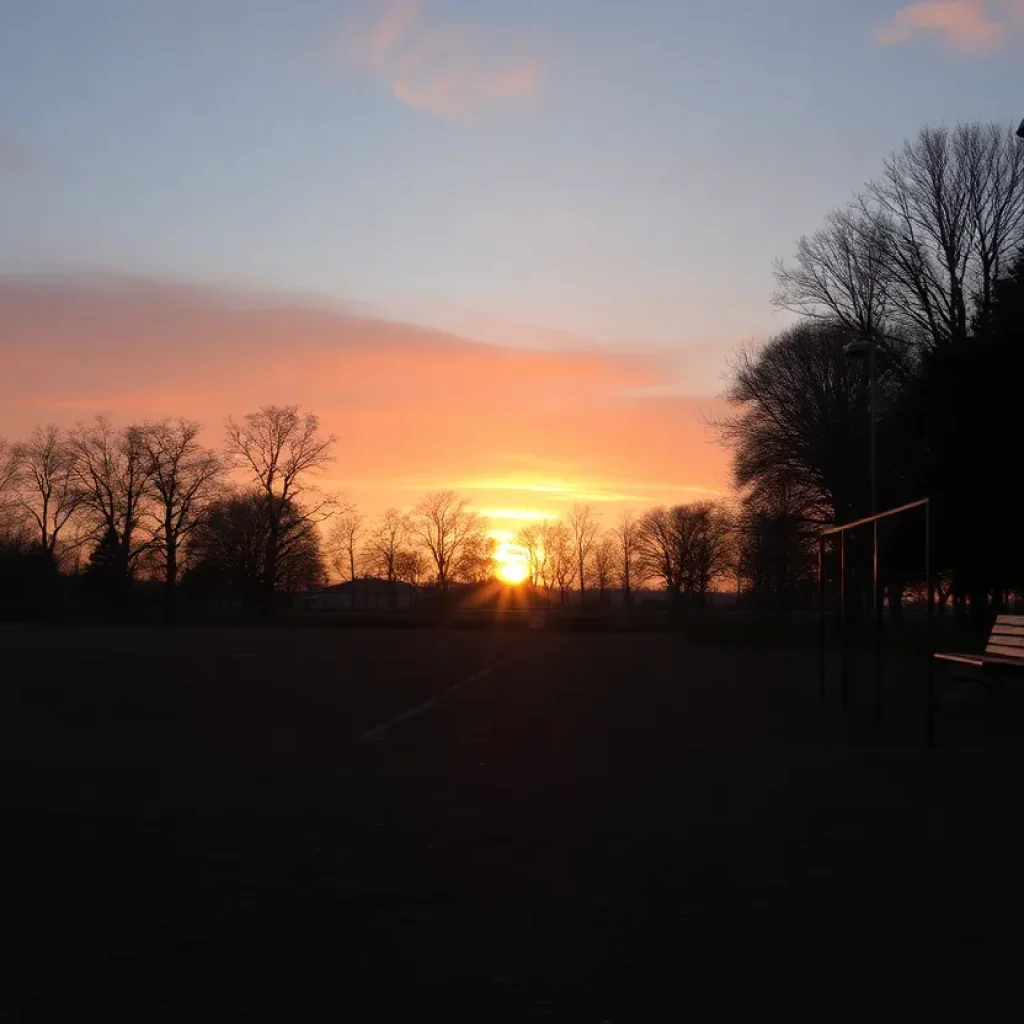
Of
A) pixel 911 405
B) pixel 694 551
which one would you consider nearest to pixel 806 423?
pixel 911 405

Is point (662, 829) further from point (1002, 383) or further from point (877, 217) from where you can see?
point (877, 217)

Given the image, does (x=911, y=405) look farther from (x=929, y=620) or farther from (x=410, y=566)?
(x=410, y=566)

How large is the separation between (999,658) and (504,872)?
9.16 meters

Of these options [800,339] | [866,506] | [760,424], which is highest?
[800,339]

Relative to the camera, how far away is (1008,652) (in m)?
14.3

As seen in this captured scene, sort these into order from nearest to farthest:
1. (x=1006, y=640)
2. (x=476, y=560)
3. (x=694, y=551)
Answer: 1. (x=1006, y=640)
2. (x=694, y=551)
3. (x=476, y=560)

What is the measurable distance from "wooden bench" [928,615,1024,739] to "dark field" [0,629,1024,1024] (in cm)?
75

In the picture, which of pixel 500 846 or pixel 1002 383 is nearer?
pixel 500 846

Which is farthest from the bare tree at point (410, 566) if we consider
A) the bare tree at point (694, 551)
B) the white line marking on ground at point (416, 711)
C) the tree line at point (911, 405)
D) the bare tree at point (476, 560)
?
the white line marking on ground at point (416, 711)

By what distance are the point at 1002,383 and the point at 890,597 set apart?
3023 cm

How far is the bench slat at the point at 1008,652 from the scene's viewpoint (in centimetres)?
1349

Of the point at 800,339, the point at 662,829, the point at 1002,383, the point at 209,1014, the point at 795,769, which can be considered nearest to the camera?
the point at 209,1014

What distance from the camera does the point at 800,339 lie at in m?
49.0

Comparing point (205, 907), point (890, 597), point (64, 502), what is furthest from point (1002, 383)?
point (64, 502)
